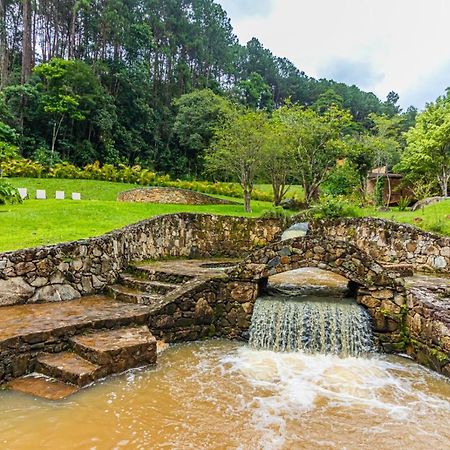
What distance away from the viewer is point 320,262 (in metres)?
8.21

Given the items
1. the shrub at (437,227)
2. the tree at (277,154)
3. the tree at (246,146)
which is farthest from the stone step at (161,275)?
the tree at (277,154)

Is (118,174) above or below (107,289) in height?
above

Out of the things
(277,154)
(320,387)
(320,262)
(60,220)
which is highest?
(277,154)

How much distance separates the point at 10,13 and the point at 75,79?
629 inches

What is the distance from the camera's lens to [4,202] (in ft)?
44.6

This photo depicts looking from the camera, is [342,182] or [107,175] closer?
[107,175]

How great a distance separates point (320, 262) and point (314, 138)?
41.4 ft

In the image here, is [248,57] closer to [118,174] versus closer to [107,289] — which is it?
[118,174]

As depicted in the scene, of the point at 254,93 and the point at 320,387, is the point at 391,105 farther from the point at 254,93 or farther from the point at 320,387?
the point at 320,387

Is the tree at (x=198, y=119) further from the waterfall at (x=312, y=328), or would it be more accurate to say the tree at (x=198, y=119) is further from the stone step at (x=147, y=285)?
the waterfall at (x=312, y=328)

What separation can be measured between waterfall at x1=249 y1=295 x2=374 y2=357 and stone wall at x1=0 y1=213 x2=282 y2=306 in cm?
392

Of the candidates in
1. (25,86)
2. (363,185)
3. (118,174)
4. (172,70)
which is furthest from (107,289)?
(172,70)

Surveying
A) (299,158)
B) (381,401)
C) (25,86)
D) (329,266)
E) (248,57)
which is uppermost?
(248,57)

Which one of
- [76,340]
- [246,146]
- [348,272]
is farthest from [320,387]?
[246,146]
